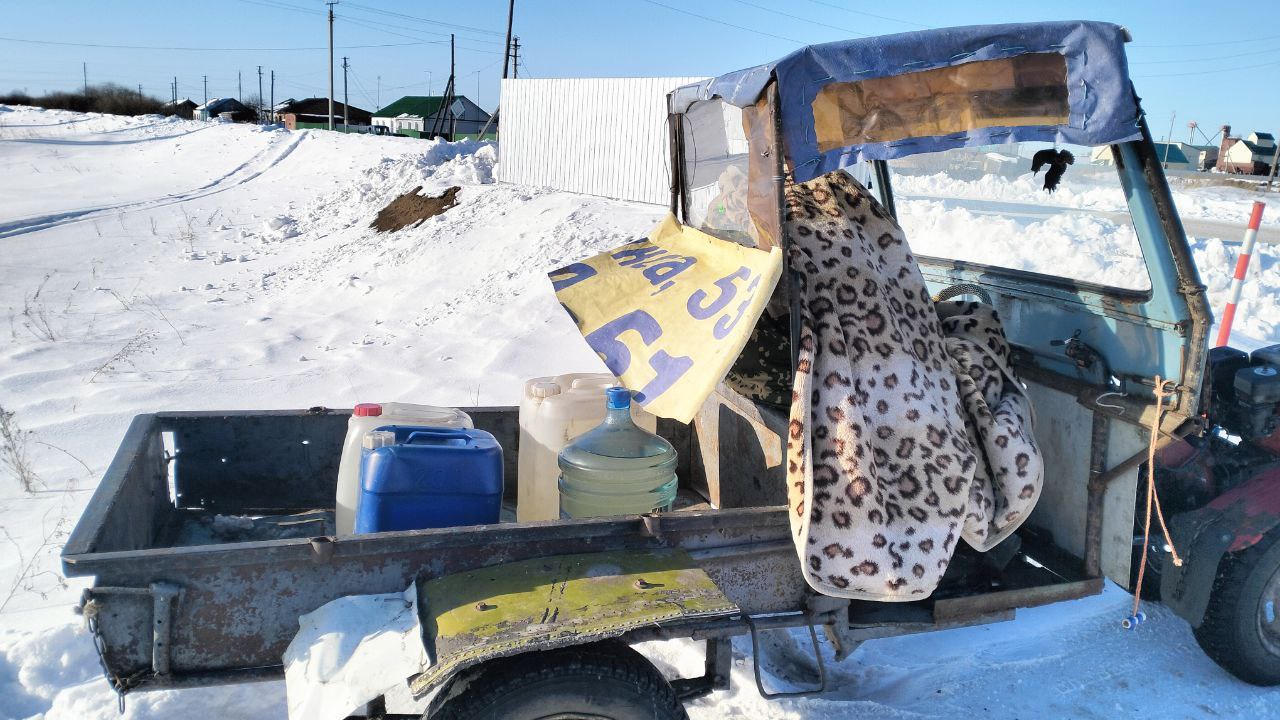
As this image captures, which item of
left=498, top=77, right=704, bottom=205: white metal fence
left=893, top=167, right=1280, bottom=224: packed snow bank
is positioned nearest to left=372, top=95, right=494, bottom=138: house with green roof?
left=498, top=77, right=704, bottom=205: white metal fence

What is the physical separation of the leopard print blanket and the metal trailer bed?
0.18 metres

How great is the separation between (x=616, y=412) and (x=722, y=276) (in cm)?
57

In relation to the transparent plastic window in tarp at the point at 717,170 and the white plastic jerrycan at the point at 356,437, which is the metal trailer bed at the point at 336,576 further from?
the transparent plastic window in tarp at the point at 717,170

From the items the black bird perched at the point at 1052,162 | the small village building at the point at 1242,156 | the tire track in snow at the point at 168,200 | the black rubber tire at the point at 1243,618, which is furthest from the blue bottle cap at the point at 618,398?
the small village building at the point at 1242,156

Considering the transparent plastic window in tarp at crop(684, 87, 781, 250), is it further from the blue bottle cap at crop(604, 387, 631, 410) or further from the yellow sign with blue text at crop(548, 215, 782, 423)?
the blue bottle cap at crop(604, 387, 631, 410)

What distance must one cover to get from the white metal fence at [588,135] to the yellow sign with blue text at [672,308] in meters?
11.9

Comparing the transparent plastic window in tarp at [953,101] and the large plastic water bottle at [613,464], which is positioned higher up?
the transparent plastic window in tarp at [953,101]

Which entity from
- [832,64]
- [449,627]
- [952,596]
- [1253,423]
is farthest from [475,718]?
[1253,423]

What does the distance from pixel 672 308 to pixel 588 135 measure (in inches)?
596

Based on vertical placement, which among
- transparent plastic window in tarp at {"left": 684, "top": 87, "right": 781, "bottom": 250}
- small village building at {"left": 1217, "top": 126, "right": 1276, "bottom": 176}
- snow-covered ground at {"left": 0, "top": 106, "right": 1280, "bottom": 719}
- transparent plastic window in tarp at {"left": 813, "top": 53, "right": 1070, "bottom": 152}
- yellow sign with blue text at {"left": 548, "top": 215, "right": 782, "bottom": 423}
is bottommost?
snow-covered ground at {"left": 0, "top": 106, "right": 1280, "bottom": 719}

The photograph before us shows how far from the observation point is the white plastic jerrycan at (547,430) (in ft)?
10.1

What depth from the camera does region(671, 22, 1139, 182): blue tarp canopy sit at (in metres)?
2.19

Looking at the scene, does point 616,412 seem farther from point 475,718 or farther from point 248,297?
point 248,297

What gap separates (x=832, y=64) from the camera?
2.20m
